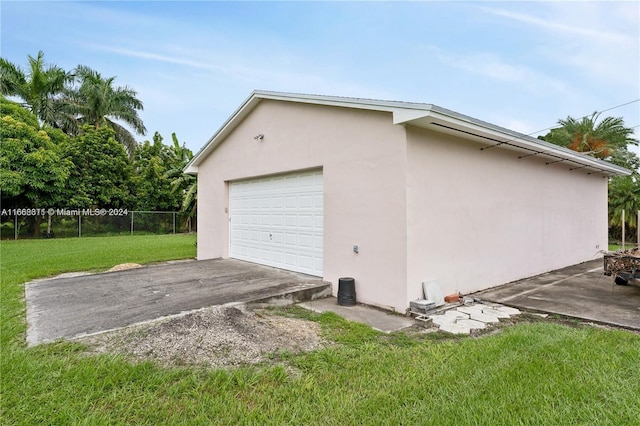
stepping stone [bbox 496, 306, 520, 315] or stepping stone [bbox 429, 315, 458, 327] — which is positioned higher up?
stepping stone [bbox 496, 306, 520, 315]

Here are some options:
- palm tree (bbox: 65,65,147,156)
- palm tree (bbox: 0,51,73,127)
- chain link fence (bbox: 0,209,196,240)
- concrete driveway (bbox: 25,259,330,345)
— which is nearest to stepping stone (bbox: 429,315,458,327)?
concrete driveway (bbox: 25,259,330,345)

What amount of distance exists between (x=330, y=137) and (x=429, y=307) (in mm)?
3568

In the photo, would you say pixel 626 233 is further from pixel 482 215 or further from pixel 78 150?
pixel 78 150

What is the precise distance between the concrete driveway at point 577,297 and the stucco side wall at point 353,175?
7.06ft

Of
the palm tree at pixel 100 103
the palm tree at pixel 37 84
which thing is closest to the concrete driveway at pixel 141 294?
the palm tree at pixel 37 84

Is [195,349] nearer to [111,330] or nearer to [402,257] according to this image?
[111,330]

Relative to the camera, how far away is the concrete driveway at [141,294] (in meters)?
4.48

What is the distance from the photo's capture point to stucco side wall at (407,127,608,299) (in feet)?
18.6

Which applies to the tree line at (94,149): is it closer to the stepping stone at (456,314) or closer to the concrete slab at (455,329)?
the stepping stone at (456,314)

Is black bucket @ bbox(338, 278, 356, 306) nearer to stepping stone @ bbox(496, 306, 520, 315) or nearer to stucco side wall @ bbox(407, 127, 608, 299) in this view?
stucco side wall @ bbox(407, 127, 608, 299)

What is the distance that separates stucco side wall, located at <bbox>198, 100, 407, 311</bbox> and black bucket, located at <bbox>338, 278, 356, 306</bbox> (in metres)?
0.23

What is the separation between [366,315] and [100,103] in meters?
28.4

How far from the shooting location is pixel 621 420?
2.40 meters

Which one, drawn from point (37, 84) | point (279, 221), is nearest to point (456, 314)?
point (279, 221)
